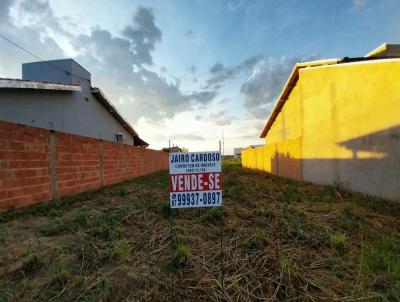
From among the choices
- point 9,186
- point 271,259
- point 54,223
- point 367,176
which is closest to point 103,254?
point 54,223

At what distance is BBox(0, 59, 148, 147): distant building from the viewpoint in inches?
380

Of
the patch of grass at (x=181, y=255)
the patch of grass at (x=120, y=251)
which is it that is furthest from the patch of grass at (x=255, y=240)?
the patch of grass at (x=120, y=251)

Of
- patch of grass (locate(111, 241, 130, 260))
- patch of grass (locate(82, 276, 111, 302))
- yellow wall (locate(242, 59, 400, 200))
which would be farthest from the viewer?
yellow wall (locate(242, 59, 400, 200))

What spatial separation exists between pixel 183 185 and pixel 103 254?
1355 mm

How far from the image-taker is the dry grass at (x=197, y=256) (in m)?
2.53

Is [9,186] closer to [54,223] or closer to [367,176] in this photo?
[54,223]

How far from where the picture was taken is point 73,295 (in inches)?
96.6

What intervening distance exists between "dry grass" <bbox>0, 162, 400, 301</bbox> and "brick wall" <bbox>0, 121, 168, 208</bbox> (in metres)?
0.50

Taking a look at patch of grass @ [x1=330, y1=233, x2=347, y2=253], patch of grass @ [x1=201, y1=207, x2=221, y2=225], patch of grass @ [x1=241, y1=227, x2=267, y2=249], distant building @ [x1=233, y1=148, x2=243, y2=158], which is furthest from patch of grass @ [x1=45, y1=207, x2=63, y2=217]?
distant building @ [x1=233, y1=148, x2=243, y2=158]

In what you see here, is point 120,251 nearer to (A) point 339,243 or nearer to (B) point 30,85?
(A) point 339,243

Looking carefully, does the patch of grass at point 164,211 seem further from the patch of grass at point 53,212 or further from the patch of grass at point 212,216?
the patch of grass at point 53,212

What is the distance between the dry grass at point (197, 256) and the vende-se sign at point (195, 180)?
0.70m

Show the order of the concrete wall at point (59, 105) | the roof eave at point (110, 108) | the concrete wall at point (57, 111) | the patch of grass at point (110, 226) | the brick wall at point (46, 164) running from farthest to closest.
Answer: the roof eave at point (110, 108) < the concrete wall at point (59, 105) < the concrete wall at point (57, 111) < the brick wall at point (46, 164) < the patch of grass at point (110, 226)

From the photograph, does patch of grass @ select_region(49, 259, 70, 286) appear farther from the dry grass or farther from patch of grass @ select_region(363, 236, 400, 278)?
patch of grass @ select_region(363, 236, 400, 278)
